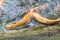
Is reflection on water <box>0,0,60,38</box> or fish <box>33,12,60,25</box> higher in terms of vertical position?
reflection on water <box>0,0,60,38</box>

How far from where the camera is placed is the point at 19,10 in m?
2.35

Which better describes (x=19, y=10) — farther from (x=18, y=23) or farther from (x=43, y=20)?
(x=43, y=20)

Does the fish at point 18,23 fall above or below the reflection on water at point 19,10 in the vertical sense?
below

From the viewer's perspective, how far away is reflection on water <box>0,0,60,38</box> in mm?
2316

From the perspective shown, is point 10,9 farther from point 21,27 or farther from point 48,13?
point 48,13

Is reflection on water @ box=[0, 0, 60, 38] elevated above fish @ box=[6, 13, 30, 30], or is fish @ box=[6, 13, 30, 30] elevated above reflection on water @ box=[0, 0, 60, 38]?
reflection on water @ box=[0, 0, 60, 38]

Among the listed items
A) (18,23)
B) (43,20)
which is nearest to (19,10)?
(18,23)

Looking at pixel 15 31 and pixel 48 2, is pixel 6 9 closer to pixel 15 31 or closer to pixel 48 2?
pixel 15 31

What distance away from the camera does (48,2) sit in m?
2.38

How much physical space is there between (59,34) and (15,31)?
0.39 meters

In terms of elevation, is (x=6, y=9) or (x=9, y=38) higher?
(x=6, y=9)

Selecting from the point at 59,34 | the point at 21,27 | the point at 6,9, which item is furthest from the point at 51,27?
the point at 6,9

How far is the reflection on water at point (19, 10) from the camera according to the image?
7.60 feet

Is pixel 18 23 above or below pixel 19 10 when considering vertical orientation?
below
